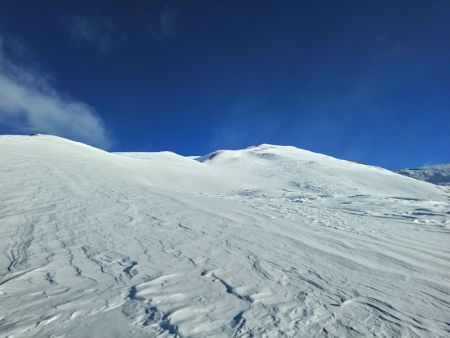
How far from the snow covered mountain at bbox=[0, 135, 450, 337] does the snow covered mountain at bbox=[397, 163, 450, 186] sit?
121976mm

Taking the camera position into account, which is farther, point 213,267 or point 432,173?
point 432,173

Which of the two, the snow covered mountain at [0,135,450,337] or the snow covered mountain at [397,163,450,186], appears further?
the snow covered mountain at [397,163,450,186]

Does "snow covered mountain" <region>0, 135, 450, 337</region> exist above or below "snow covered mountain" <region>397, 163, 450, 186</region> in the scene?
below

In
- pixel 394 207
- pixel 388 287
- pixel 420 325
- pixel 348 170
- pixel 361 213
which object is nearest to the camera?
pixel 420 325

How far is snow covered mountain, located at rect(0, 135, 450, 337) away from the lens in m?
3.42

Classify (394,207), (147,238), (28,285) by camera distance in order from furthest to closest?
(394,207) → (147,238) → (28,285)

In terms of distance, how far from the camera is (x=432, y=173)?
125 metres

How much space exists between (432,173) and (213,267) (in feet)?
476

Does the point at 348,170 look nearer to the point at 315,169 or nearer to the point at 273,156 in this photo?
the point at 315,169

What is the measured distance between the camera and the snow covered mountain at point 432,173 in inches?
4589

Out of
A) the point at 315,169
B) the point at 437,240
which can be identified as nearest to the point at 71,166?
the point at 437,240

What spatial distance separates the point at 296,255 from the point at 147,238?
301 centimetres

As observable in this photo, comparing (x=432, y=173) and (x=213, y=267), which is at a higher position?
(x=432, y=173)

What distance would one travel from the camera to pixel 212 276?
15.4 ft
